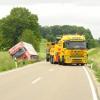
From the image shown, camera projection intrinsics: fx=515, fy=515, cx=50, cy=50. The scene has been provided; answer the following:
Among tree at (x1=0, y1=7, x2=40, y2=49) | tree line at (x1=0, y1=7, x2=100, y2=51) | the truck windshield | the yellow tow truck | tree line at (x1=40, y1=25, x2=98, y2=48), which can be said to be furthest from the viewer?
tree line at (x1=40, y1=25, x2=98, y2=48)

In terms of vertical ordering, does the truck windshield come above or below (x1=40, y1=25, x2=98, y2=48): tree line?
below

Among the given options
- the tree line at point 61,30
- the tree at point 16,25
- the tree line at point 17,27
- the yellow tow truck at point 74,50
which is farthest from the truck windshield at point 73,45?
the tree line at point 61,30

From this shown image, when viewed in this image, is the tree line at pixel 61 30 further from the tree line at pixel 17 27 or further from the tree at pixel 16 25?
the tree at pixel 16 25

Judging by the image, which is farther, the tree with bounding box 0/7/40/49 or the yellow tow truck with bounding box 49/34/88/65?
the tree with bounding box 0/7/40/49

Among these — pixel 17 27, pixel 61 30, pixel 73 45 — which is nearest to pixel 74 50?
pixel 73 45

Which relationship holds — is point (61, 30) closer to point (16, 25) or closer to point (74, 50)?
point (16, 25)

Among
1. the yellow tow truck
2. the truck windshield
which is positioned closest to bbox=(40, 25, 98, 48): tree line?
the yellow tow truck

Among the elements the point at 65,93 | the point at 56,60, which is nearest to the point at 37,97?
the point at 65,93

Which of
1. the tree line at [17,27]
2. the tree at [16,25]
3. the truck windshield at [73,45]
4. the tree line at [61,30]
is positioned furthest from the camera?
the tree line at [61,30]

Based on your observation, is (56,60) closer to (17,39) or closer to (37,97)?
(37,97)

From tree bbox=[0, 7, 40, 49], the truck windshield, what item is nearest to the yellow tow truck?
the truck windshield

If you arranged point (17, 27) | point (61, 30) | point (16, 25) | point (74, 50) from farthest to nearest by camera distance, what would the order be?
point (61, 30) → point (17, 27) → point (16, 25) → point (74, 50)

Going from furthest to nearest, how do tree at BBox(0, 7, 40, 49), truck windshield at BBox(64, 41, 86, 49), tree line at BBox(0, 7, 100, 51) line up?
tree at BBox(0, 7, 40, 49)
tree line at BBox(0, 7, 100, 51)
truck windshield at BBox(64, 41, 86, 49)

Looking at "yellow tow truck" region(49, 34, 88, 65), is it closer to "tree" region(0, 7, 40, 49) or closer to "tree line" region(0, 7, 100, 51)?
"tree line" region(0, 7, 100, 51)
